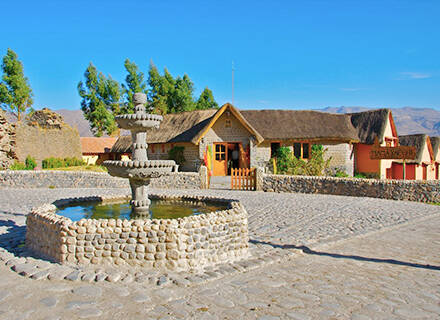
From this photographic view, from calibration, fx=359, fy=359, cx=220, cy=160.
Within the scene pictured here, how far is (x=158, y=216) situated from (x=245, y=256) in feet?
8.57

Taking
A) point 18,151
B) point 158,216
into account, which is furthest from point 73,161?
point 158,216

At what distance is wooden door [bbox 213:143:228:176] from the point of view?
997 inches

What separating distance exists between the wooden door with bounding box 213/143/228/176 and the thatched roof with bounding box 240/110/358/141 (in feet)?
10.4

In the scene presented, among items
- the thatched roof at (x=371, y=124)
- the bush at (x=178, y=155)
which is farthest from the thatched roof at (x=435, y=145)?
the bush at (x=178, y=155)

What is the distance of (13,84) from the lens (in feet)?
131

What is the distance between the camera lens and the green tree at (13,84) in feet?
130

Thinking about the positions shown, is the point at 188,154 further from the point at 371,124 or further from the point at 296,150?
the point at 371,124

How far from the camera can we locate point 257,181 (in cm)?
1752

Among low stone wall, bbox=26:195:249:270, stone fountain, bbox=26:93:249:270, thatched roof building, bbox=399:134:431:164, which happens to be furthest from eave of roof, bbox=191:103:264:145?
low stone wall, bbox=26:195:249:270

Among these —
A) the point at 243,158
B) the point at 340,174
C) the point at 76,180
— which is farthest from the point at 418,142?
the point at 76,180

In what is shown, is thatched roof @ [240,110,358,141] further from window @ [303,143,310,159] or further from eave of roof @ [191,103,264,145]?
eave of roof @ [191,103,264,145]

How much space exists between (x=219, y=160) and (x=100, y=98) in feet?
85.9

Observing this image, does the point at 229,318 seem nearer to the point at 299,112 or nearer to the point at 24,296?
the point at 24,296

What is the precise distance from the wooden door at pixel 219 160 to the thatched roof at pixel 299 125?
→ 10.4 feet
